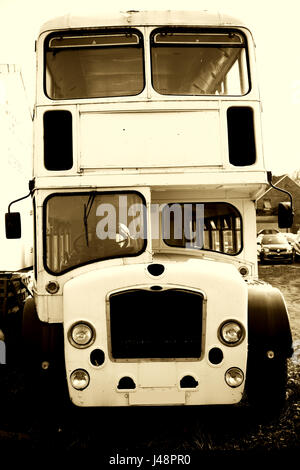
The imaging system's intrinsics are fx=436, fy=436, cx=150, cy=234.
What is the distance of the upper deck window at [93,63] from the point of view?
14.3ft

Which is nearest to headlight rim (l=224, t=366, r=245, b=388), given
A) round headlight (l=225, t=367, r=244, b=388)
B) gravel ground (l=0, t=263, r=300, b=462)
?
round headlight (l=225, t=367, r=244, b=388)

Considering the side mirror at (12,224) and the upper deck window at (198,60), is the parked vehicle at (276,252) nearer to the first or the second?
the upper deck window at (198,60)

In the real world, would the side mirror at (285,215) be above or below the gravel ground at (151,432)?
above

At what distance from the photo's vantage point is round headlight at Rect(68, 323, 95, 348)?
3.69 m

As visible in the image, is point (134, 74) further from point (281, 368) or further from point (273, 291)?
point (281, 368)

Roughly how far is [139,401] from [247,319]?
117cm

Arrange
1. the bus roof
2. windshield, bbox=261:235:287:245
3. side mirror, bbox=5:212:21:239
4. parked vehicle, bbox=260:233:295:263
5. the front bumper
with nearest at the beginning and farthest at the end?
the front bumper
the bus roof
side mirror, bbox=5:212:21:239
parked vehicle, bbox=260:233:295:263
windshield, bbox=261:235:287:245

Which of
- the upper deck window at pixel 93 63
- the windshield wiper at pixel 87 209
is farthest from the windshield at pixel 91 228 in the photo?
the upper deck window at pixel 93 63

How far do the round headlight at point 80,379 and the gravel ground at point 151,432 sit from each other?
0.38m

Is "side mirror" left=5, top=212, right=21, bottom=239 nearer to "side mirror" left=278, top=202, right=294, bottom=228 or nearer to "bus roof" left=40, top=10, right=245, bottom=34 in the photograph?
"bus roof" left=40, top=10, right=245, bottom=34

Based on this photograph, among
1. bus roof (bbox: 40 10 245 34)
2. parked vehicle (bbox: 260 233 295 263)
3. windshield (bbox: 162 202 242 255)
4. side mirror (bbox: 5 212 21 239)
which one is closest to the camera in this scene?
A: bus roof (bbox: 40 10 245 34)

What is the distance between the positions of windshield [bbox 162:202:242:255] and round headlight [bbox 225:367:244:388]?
63.4 inches
